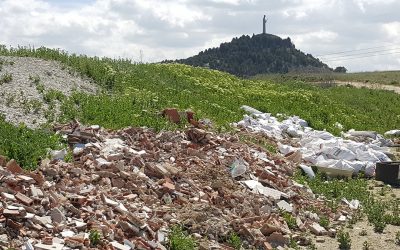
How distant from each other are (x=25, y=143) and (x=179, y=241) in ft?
11.3

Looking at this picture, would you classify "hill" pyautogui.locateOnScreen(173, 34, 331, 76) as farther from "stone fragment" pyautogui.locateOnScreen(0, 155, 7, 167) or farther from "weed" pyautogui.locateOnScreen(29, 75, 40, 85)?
"stone fragment" pyautogui.locateOnScreen(0, 155, 7, 167)

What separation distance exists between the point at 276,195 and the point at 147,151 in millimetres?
2537

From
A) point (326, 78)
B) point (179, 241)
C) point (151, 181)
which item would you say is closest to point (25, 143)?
point (151, 181)

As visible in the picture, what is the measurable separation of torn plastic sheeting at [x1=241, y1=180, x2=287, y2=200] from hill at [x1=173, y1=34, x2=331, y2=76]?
56.6 meters

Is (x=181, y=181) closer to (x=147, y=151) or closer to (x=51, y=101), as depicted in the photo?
(x=147, y=151)

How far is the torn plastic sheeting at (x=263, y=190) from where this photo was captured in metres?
10.6

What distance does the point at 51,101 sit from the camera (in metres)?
13.7

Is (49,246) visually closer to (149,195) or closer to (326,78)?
(149,195)

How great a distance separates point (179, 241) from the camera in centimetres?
789

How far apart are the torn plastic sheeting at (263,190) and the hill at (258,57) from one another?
56574 millimetres

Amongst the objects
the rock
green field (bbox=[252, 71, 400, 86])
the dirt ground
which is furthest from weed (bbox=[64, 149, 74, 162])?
green field (bbox=[252, 71, 400, 86])

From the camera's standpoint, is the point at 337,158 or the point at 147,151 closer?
the point at 147,151

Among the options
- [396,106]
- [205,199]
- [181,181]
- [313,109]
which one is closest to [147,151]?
[181,181]

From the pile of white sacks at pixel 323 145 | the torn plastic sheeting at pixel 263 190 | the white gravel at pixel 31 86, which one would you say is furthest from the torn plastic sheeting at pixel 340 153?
the white gravel at pixel 31 86
